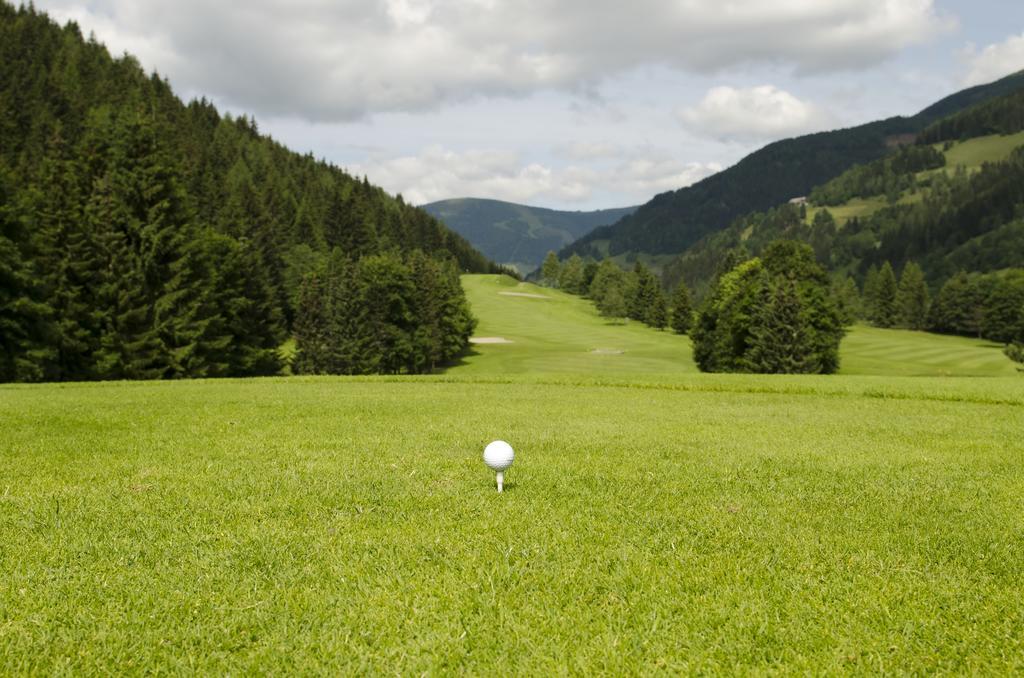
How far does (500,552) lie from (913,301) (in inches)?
6459

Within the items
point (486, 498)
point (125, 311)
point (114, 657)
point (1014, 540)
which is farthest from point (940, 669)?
point (125, 311)

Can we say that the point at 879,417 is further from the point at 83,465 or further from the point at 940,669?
the point at 83,465

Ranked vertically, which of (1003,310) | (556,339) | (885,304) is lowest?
(556,339)

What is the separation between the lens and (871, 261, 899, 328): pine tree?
145 m

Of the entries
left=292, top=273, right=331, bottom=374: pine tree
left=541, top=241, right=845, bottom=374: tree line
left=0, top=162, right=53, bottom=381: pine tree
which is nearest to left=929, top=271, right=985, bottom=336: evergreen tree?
left=541, top=241, right=845, bottom=374: tree line

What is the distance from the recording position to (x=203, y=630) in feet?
19.2

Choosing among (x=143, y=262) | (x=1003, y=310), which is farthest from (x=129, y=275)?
(x=1003, y=310)

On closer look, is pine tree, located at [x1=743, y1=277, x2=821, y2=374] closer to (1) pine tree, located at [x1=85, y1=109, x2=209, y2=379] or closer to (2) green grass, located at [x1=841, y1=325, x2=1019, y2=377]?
(2) green grass, located at [x1=841, y1=325, x2=1019, y2=377]

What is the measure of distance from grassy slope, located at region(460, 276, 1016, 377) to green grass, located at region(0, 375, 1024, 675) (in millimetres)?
31003

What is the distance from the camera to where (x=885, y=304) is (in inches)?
5758

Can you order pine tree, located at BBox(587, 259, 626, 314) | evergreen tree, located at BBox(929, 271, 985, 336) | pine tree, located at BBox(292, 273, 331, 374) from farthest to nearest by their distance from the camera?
1. pine tree, located at BBox(587, 259, 626, 314)
2. evergreen tree, located at BBox(929, 271, 985, 336)
3. pine tree, located at BBox(292, 273, 331, 374)

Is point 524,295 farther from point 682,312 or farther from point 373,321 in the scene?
point 373,321

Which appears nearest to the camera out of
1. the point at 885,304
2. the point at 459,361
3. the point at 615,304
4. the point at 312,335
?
the point at 312,335

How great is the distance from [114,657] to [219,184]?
131124 millimetres
